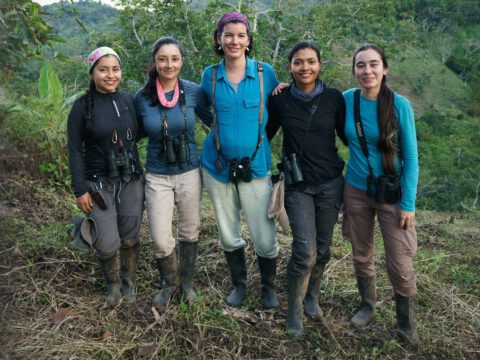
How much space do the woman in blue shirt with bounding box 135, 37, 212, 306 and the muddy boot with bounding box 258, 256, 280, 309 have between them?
540 mm

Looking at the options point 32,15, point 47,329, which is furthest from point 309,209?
point 32,15

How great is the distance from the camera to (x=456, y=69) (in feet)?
125

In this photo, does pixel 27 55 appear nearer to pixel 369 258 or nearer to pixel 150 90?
pixel 150 90

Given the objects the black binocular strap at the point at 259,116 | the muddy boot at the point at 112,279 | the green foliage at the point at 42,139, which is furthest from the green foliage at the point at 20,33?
the green foliage at the point at 42,139

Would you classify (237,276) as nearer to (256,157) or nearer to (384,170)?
(256,157)

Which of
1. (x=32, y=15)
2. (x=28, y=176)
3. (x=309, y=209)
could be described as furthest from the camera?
(x=28, y=176)

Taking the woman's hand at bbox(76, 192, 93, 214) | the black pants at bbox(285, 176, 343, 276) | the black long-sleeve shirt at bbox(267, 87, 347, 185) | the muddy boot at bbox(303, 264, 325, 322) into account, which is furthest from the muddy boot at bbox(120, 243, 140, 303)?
the black long-sleeve shirt at bbox(267, 87, 347, 185)

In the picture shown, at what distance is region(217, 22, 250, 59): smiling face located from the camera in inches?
112

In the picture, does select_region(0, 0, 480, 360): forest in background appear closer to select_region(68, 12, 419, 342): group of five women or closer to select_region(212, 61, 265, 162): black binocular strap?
select_region(68, 12, 419, 342): group of five women

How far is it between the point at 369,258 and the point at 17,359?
89.3 inches

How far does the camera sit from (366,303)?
3234 millimetres

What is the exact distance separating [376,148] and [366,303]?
3.86 ft

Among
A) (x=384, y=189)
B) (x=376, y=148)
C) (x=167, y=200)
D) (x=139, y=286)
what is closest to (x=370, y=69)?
(x=376, y=148)

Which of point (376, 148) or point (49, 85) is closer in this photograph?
point (376, 148)
